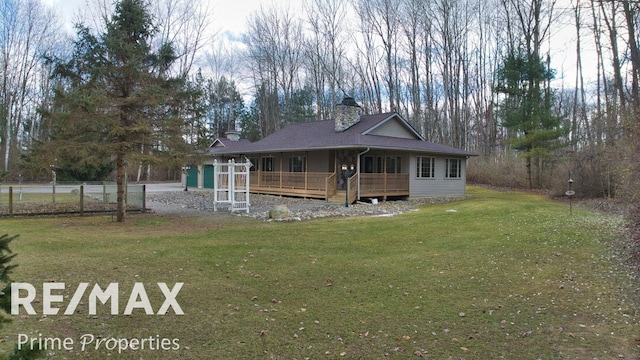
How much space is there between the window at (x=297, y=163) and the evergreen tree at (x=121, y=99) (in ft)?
34.0

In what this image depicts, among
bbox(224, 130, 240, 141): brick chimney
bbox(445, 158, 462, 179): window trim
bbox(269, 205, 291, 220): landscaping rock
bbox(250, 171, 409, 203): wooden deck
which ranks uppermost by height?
bbox(224, 130, 240, 141): brick chimney

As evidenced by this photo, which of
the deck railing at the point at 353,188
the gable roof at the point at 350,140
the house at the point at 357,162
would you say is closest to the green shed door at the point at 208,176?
the gable roof at the point at 350,140

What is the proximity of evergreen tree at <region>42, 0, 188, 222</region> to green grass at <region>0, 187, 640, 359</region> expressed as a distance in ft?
8.12

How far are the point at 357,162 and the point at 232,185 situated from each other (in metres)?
6.26

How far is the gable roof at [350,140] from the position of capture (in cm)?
1820

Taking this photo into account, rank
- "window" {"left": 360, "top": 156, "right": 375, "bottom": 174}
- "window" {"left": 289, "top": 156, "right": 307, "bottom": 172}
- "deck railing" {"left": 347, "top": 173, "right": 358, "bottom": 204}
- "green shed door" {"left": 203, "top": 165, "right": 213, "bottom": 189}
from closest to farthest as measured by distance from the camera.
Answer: "deck railing" {"left": 347, "top": 173, "right": 358, "bottom": 204} < "window" {"left": 360, "top": 156, "right": 375, "bottom": 174} < "window" {"left": 289, "top": 156, "right": 307, "bottom": 172} < "green shed door" {"left": 203, "top": 165, "right": 213, "bottom": 189}

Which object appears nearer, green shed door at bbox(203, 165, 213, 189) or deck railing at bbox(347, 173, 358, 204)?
deck railing at bbox(347, 173, 358, 204)

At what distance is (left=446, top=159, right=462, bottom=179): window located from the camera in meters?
21.9

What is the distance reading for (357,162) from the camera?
18.0 meters

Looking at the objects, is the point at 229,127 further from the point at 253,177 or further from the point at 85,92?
the point at 85,92

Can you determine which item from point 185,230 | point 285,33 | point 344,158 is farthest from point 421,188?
point 285,33

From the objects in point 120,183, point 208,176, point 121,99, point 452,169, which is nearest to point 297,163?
point 452,169

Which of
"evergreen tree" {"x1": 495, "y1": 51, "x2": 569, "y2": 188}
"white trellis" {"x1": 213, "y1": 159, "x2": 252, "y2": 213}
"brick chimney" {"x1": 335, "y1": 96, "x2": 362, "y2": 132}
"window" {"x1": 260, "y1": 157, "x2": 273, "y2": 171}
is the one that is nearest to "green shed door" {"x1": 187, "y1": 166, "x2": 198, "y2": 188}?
"window" {"x1": 260, "y1": 157, "x2": 273, "y2": 171}

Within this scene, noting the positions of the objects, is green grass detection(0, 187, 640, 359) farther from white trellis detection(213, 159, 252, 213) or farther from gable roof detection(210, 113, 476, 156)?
gable roof detection(210, 113, 476, 156)
